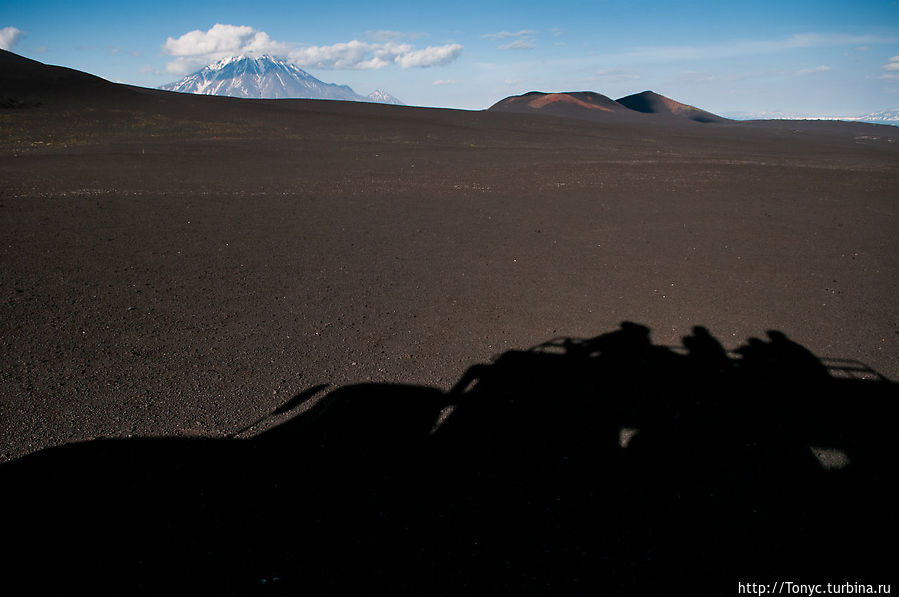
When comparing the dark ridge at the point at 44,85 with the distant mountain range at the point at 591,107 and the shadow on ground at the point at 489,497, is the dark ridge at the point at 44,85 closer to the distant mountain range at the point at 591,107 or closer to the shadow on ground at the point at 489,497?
the shadow on ground at the point at 489,497

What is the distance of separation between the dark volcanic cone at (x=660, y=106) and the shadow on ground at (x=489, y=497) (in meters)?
110

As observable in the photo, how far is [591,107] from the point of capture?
88.3m

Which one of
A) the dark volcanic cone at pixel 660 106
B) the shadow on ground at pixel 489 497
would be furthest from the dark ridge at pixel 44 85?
the dark volcanic cone at pixel 660 106

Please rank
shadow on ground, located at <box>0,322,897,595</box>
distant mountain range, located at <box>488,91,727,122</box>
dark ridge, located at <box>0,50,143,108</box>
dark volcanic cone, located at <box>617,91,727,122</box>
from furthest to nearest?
dark volcanic cone, located at <box>617,91,727,122</box>
distant mountain range, located at <box>488,91,727,122</box>
dark ridge, located at <box>0,50,143,108</box>
shadow on ground, located at <box>0,322,897,595</box>

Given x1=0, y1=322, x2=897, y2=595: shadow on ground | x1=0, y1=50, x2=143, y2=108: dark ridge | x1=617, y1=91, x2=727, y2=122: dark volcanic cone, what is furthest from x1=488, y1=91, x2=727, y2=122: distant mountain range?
x1=0, y1=322, x2=897, y2=595: shadow on ground

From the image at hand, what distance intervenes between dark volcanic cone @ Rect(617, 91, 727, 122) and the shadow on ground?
360 feet

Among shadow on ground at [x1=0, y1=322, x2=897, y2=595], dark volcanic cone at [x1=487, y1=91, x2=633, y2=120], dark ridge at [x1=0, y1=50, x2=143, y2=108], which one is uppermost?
dark volcanic cone at [x1=487, y1=91, x2=633, y2=120]

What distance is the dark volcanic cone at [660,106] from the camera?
335ft

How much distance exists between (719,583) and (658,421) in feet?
5.02

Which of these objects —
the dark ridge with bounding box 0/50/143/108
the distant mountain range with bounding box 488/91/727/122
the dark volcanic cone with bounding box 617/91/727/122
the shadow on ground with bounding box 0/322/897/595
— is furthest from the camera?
the dark volcanic cone with bounding box 617/91/727/122

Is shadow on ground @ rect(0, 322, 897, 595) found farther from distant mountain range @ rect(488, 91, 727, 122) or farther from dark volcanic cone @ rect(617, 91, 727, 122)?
dark volcanic cone @ rect(617, 91, 727, 122)

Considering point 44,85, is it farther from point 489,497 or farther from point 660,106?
point 660,106

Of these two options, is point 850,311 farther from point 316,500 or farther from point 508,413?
point 316,500

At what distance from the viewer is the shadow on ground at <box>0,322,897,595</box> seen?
286cm
